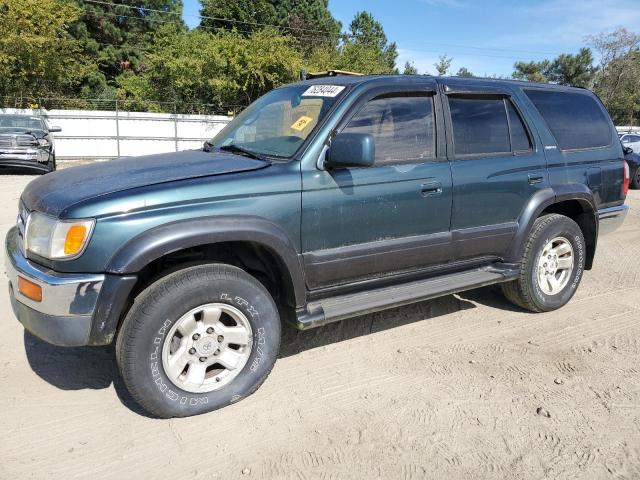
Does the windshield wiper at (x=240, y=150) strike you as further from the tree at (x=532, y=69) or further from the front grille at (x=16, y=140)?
the tree at (x=532, y=69)

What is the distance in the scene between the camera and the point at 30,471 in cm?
251

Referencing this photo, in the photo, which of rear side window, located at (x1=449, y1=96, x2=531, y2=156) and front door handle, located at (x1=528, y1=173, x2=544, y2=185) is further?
front door handle, located at (x1=528, y1=173, x2=544, y2=185)

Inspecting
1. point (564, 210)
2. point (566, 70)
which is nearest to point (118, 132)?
point (564, 210)

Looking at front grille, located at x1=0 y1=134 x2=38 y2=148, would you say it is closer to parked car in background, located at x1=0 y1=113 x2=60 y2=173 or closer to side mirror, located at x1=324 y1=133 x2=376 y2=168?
parked car in background, located at x1=0 y1=113 x2=60 y2=173

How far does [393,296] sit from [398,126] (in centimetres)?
119

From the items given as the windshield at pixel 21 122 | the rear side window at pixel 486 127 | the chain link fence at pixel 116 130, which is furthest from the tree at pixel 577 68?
the rear side window at pixel 486 127

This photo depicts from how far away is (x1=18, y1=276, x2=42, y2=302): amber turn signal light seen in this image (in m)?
2.69

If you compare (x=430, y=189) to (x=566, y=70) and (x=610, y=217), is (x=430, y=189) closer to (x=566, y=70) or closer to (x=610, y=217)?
(x=610, y=217)

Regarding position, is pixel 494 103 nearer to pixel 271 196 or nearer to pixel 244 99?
pixel 271 196

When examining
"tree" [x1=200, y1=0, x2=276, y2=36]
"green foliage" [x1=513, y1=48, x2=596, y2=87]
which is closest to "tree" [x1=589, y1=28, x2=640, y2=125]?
"green foliage" [x1=513, y1=48, x2=596, y2=87]

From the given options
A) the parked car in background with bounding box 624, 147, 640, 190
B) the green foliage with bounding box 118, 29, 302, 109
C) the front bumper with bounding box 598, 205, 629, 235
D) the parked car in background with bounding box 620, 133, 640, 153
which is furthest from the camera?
the green foliage with bounding box 118, 29, 302, 109

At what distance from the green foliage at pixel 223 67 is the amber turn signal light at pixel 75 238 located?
26377 millimetres

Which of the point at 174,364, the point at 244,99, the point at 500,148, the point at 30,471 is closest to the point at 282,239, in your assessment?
the point at 174,364

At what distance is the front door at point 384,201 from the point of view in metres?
3.26
